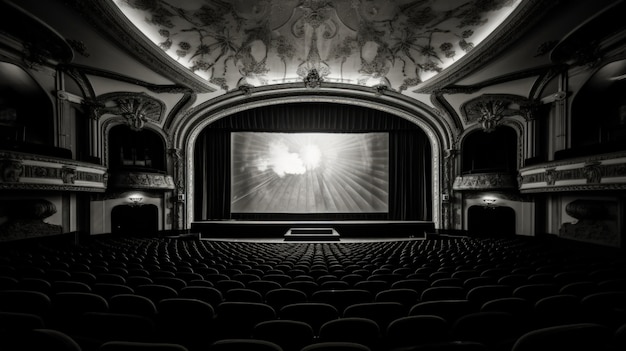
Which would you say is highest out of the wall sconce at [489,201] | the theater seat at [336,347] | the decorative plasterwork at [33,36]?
the decorative plasterwork at [33,36]

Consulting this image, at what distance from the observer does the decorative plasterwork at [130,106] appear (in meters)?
10.2

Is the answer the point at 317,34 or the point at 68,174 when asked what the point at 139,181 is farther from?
the point at 317,34

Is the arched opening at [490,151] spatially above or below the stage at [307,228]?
above

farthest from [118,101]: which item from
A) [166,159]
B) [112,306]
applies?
[112,306]

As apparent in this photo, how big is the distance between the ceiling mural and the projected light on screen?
4.24 m

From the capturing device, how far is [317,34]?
8258mm

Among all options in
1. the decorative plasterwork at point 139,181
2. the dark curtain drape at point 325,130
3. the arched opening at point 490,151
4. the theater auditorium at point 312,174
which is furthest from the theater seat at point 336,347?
the dark curtain drape at point 325,130

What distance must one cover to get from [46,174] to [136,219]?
16.2 ft

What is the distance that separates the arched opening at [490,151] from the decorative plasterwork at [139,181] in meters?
12.3

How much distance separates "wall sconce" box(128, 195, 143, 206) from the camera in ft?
38.1

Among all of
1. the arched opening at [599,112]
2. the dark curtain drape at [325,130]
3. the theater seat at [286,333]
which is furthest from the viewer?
the dark curtain drape at [325,130]

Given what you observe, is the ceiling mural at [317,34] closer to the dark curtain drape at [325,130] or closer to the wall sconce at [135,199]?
the dark curtain drape at [325,130]

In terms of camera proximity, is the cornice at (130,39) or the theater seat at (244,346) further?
the cornice at (130,39)

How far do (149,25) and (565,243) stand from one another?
1285 cm
